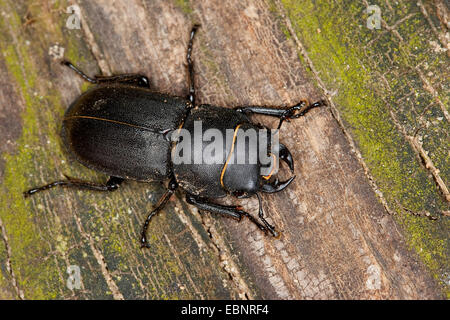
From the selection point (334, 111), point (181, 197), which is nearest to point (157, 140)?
point (181, 197)

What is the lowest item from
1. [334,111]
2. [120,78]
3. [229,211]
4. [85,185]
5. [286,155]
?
[229,211]

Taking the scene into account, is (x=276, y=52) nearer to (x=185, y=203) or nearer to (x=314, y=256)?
(x=185, y=203)

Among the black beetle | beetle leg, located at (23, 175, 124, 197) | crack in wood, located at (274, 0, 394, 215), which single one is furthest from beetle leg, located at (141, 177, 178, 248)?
crack in wood, located at (274, 0, 394, 215)

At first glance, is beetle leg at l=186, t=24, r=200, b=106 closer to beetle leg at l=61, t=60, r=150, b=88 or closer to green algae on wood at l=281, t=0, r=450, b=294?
beetle leg at l=61, t=60, r=150, b=88

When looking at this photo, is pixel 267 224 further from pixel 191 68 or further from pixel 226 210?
pixel 191 68

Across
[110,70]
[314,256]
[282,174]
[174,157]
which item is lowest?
[314,256]

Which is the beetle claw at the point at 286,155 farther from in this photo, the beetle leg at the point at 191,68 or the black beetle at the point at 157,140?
the beetle leg at the point at 191,68
